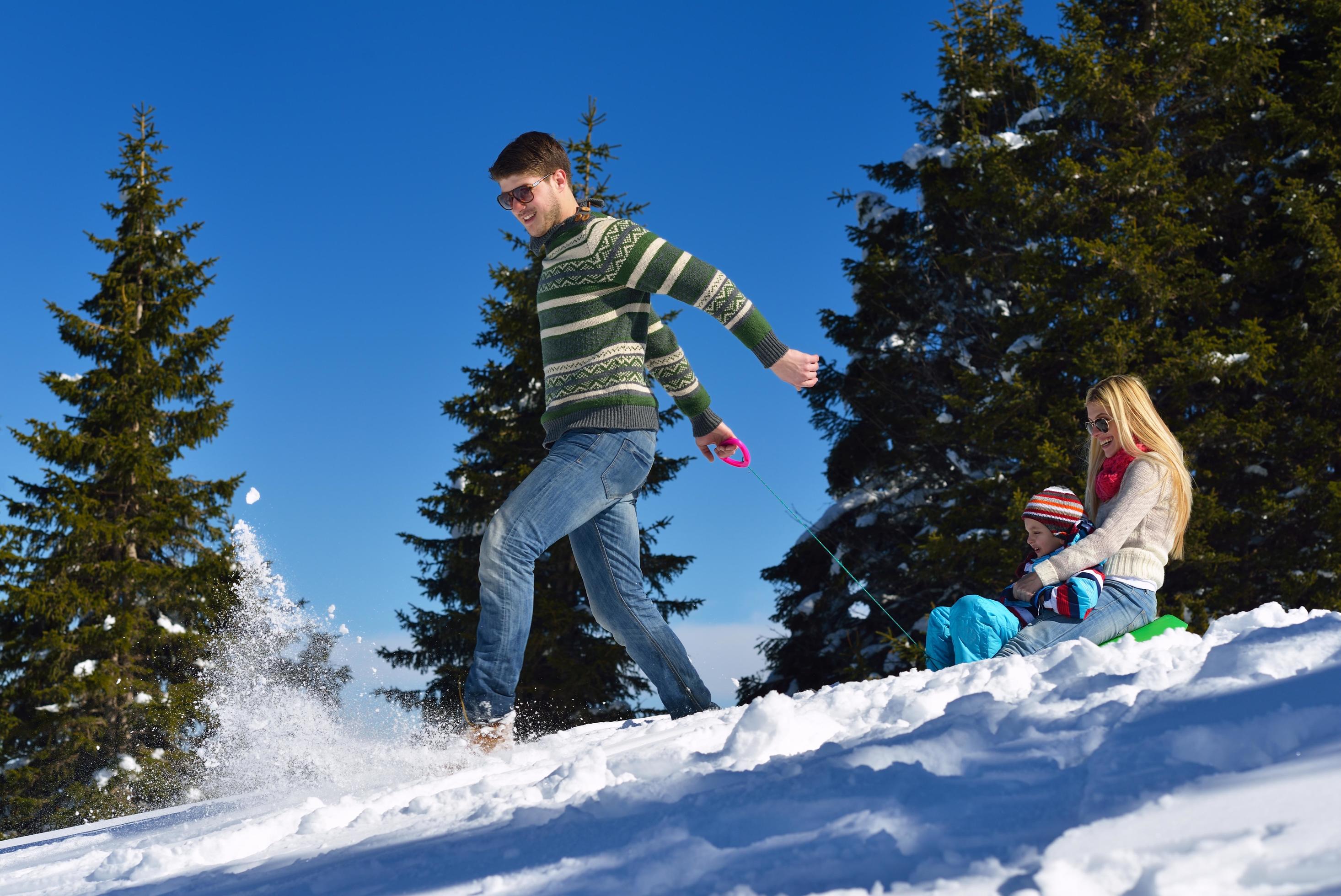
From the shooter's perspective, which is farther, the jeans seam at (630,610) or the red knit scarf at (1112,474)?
the red knit scarf at (1112,474)

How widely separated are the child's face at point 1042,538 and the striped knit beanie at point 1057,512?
14 millimetres

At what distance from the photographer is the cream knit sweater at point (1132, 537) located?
12.5 feet

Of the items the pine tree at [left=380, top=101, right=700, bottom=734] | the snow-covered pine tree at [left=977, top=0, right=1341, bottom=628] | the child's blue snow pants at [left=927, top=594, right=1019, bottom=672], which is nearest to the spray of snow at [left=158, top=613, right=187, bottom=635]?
the pine tree at [left=380, top=101, right=700, bottom=734]

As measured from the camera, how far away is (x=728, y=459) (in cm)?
394

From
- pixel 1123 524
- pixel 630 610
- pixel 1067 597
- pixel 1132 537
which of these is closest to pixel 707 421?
pixel 630 610

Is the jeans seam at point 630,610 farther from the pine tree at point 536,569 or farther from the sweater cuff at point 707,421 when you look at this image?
the pine tree at point 536,569

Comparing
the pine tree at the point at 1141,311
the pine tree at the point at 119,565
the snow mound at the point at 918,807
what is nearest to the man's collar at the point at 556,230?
the snow mound at the point at 918,807

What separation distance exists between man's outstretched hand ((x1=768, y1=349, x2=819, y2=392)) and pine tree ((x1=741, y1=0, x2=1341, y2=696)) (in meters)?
8.23

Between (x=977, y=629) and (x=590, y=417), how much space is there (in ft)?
5.95

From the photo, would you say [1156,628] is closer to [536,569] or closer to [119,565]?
[536,569]

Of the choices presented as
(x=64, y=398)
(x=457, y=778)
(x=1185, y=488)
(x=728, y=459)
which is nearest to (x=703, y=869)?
(x=457, y=778)

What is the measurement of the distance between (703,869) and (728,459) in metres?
2.53

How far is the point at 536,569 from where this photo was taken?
1334 cm

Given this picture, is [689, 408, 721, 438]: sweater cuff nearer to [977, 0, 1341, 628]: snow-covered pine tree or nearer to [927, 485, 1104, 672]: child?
[927, 485, 1104, 672]: child
